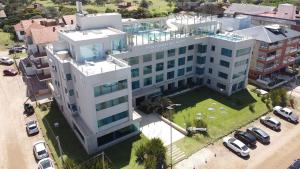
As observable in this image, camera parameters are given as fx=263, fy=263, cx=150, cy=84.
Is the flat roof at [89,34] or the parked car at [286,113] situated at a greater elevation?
the flat roof at [89,34]

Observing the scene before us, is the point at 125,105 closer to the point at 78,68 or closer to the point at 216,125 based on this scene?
the point at 78,68

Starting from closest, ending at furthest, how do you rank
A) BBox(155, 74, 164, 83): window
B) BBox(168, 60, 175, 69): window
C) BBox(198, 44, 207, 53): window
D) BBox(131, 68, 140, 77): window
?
1. BBox(131, 68, 140, 77): window
2. BBox(155, 74, 164, 83): window
3. BBox(168, 60, 175, 69): window
4. BBox(198, 44, 207, 53): window

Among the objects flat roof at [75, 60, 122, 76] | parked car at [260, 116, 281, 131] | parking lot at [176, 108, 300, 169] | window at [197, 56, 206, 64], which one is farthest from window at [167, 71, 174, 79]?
parked car at [260, 116, 281, 131]

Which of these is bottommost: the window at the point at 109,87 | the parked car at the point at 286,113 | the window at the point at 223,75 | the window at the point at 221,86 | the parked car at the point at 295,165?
the parked car at the point at 295,165

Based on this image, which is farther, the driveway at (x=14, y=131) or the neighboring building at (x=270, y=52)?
the neighboring building at (x=270, y=52)

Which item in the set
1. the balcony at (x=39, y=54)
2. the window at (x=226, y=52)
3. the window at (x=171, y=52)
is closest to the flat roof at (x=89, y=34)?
the window at (x=171, y=52)

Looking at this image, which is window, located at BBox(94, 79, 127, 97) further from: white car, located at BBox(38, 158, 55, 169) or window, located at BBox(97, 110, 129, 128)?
white car, located at BBox(38, 158, 55, 169)

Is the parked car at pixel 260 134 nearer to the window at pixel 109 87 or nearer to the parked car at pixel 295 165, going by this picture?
the parked car at pixel 295 165

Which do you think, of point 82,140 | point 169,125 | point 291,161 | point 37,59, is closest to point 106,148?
point 82,140
